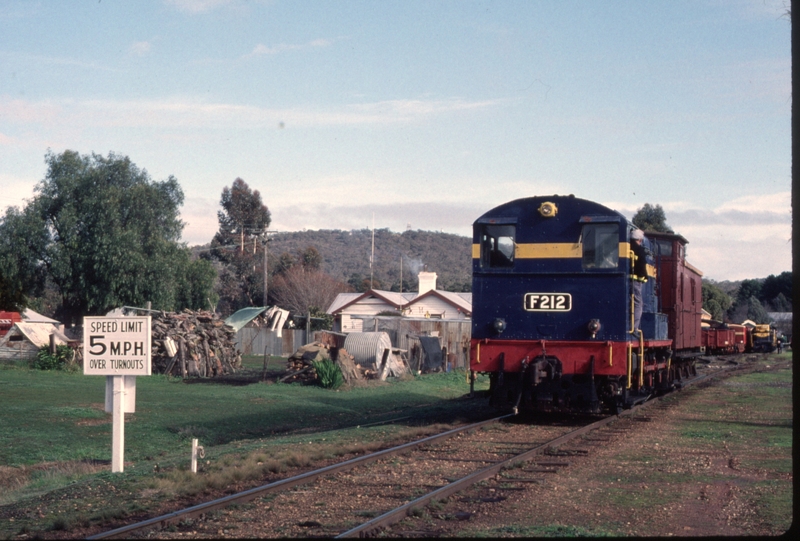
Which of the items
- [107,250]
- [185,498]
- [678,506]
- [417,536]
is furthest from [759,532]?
[107,250]

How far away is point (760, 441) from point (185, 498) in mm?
10040

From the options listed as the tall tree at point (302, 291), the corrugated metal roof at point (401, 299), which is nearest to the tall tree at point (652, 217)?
the corrugated metal roof at point (401, 299)

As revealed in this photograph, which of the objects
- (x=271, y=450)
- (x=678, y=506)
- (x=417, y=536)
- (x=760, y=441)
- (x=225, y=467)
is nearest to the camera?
(x=417, y=536)

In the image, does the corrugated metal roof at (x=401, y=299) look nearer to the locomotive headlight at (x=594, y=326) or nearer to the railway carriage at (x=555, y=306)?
the railway carriage at (x=555, y=306)

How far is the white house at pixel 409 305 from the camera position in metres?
63.0

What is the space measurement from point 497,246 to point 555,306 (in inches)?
63.8

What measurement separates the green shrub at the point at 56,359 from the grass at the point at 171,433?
244 centimetres

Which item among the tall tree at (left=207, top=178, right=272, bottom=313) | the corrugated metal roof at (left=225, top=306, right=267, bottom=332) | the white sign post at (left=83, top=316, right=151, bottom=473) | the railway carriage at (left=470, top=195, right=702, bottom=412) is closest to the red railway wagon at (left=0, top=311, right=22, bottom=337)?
the corrugated metal roof at (left=225, top=306, right=267, bottom=332)

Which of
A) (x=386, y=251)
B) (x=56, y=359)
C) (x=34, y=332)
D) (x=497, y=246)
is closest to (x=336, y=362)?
(x=56, y=359)

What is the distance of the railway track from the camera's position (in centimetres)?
723

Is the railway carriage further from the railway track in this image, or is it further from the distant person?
the railway track

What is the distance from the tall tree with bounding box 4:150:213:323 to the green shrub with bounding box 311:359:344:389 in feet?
70.1

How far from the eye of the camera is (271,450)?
12.3 m

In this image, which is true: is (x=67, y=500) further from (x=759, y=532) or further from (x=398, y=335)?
(x=398, y=335)
